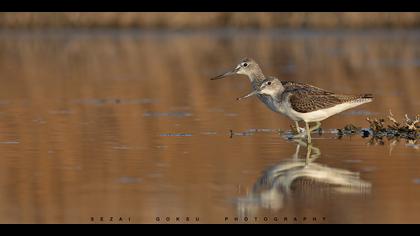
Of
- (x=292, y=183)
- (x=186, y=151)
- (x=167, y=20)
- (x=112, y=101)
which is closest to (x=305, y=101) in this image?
(x=186, y=151)

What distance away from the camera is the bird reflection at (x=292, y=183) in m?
9.76

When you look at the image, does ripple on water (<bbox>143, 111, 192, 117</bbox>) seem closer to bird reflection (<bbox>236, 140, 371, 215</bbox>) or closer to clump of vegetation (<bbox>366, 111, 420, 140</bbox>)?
clump of vegetation (<bbox>366, 111, 420, 140</bbox>)

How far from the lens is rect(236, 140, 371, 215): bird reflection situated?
32.0 feet

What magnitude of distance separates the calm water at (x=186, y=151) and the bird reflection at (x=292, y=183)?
0.06 feet

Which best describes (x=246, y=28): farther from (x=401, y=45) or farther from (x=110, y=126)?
(x=110, y=126)

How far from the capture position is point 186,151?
13.0 metres

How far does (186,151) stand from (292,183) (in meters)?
2.63

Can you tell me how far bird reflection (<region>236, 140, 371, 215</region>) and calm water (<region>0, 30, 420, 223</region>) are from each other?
19 millimetres

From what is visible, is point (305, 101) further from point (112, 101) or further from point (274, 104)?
point (112, 101)

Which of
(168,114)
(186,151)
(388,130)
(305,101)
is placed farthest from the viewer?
(168,114)

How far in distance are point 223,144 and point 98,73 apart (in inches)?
542

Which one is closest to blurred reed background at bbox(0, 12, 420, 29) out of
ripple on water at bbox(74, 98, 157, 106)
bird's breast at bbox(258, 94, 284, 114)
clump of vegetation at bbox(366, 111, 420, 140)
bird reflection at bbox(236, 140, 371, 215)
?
ripple on water at bbox(74, 98, 157, 106)

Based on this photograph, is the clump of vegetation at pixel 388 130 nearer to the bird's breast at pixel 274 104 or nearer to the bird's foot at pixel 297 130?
the bird's foot at pixel 297 130
